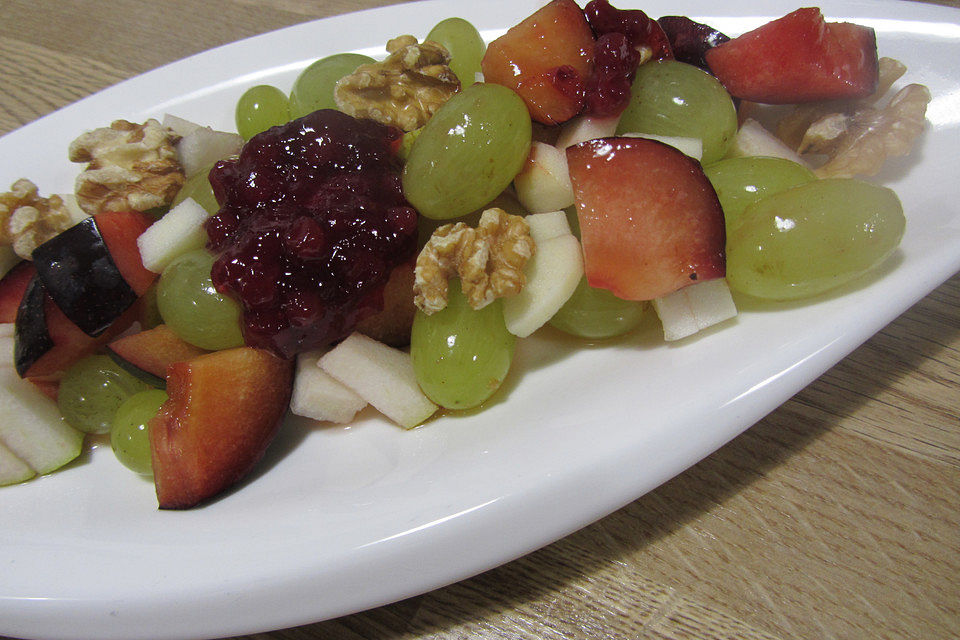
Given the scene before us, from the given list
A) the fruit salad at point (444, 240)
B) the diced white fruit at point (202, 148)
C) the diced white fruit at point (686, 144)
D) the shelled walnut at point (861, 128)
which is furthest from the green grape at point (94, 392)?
the shelled walnut at point (861, 128)

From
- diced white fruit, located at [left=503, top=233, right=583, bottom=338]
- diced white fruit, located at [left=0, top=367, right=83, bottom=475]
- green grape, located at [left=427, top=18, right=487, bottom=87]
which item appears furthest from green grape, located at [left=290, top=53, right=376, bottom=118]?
diced white fruit, located at [left=0, top=367, right=83, bottom=475]

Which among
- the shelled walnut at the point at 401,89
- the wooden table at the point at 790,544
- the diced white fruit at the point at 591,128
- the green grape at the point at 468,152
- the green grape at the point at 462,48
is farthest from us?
the green grape at the point at 462,48

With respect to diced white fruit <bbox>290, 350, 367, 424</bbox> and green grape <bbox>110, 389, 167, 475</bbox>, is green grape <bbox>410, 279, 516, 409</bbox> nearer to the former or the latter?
diced white fruit <bbox>290, 350, 367, 424</bbox>

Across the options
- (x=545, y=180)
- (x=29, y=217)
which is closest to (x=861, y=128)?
(x=545, y=180)

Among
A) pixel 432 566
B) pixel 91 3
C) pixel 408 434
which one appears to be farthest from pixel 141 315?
pixel 91 3

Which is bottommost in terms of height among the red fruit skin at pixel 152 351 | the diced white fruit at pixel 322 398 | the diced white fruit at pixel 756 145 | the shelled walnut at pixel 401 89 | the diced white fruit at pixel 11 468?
the diced white fruit at pixel 11 468

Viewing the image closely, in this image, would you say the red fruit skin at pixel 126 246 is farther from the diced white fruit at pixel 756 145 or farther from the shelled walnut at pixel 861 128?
the shelled walnut at pixel 861 128
